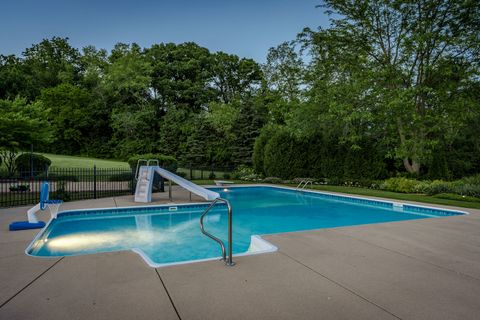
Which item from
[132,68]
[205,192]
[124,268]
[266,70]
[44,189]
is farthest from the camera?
[132,68]

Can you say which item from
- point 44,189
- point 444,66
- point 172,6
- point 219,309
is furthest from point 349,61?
point 219,309

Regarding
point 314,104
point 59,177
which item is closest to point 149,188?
point 59,177

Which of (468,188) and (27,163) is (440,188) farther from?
(27,163)

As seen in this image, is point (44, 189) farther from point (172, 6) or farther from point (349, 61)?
point (349, 61)

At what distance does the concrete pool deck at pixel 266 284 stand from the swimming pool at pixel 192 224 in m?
0.59

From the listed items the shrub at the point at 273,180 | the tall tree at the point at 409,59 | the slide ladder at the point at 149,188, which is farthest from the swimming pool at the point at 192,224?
the tall tree at the point at 409,59

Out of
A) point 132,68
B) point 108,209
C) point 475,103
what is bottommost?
point 108,209

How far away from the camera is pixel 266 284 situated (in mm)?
3143

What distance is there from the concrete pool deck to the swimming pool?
590mm

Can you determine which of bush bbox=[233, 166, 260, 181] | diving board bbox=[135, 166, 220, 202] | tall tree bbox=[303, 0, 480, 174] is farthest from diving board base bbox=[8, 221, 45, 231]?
bush bbox=[233, 166, 260, 181]

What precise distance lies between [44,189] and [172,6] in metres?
9.33

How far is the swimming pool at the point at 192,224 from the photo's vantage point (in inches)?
228

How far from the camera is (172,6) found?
12727 millimetres

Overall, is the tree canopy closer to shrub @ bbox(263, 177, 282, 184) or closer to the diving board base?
shrub @ bbox(263, 177, 282, 184)
